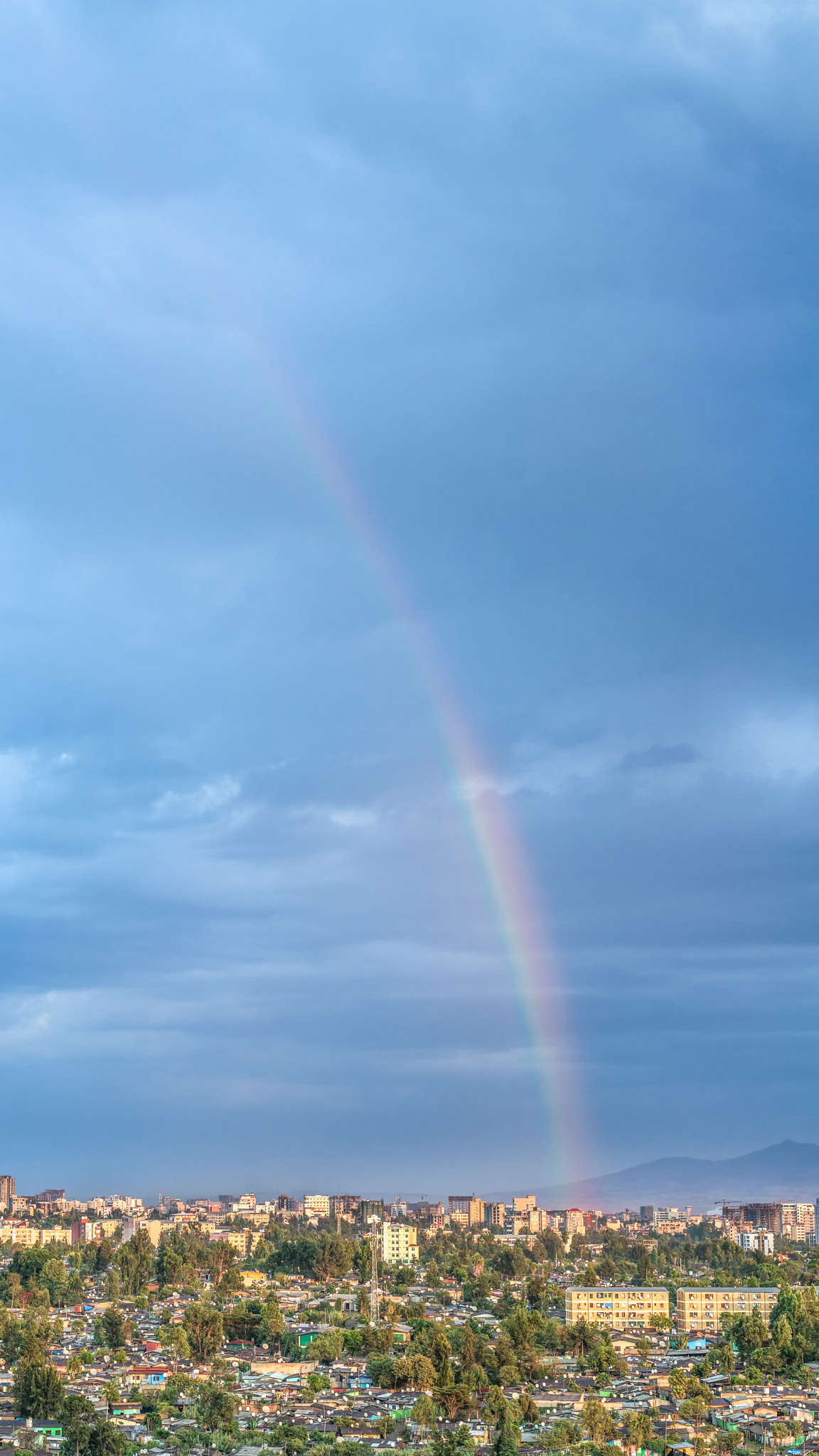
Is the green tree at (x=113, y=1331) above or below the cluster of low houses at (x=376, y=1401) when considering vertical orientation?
above

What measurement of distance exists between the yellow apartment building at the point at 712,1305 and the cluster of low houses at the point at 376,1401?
14.7ft

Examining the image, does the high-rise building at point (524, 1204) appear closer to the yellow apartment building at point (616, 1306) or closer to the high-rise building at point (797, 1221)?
the high-rise building at point (797, 1221)

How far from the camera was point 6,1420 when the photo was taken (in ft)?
77.3

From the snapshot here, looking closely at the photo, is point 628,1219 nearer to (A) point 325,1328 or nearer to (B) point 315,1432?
(A) point 325,1328

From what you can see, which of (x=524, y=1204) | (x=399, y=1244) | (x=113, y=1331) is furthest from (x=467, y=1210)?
(x=113, y=1331)

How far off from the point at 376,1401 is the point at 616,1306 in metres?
15.2

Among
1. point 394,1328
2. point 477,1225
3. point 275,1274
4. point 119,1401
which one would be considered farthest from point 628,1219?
point 119,1401

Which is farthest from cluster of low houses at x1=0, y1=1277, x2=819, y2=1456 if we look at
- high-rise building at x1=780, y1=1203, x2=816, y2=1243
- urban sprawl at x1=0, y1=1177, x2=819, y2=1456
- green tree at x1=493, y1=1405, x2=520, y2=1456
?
high-rise building at x1=780, y1=1203, x2=816, y2=1243

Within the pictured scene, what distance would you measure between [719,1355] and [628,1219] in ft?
316

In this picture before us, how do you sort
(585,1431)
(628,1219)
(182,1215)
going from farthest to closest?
(628,1219) < (182,1215) < (585,1431)

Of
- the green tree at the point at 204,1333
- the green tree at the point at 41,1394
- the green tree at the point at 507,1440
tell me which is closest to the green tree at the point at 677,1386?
the green tree at the point at 507,1440

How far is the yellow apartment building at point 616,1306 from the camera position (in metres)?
37.9

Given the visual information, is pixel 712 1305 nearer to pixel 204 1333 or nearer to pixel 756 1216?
pixel 204 1333

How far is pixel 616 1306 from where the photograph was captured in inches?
1513
